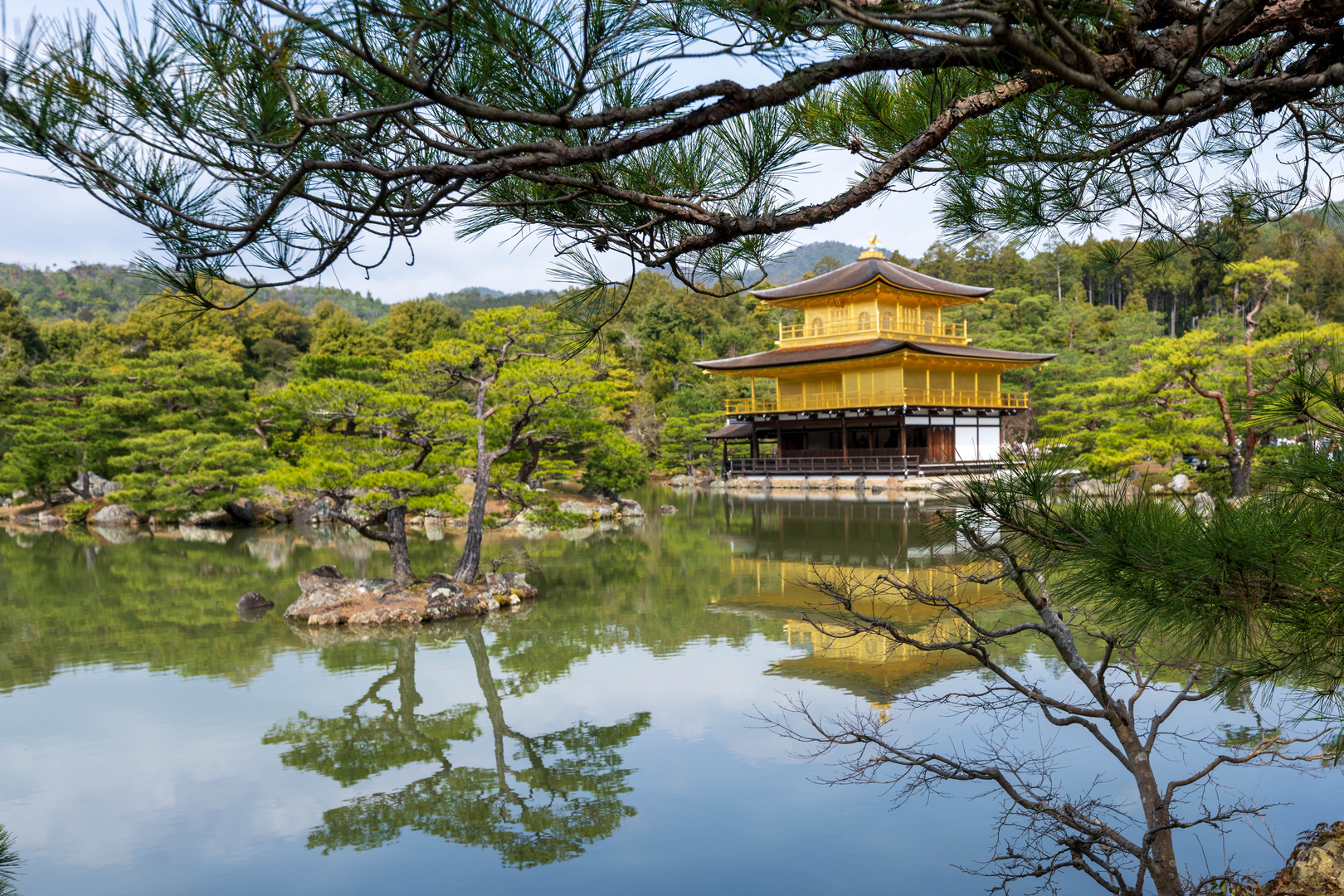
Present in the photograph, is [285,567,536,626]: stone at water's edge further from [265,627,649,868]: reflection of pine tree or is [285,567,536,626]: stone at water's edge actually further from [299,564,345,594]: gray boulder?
[265,627,649,868]: reflection of pine tree

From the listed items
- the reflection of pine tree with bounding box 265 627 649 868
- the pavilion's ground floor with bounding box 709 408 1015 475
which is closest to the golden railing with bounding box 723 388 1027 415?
the pavilion's ground floor with bounding box 709 408 1015 475

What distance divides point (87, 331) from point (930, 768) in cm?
2871

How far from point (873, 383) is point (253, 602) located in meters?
14.9

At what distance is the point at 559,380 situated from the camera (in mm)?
8953

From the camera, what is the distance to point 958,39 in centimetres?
111

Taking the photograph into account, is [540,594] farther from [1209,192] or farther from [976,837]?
[1209,192]

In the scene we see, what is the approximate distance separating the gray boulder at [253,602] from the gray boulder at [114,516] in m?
9.97

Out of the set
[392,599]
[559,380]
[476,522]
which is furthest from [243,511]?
[476,522]

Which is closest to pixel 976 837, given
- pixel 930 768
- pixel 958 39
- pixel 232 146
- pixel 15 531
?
pixel 930 768

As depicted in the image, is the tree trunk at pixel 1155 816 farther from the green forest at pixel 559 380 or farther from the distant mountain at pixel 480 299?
the distant mountain at pixel 480 299

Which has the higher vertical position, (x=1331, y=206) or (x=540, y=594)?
(x=1331, y=206)

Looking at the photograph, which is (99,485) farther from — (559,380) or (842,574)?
(842,574)

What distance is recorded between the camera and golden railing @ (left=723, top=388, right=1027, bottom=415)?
1850 centimetres

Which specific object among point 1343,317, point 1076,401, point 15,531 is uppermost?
point 1343,317
